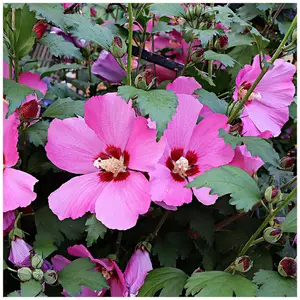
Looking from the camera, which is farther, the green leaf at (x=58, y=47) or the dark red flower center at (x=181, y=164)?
the green leaf at (x=58, y=47)

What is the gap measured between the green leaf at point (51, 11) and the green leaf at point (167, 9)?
149mm

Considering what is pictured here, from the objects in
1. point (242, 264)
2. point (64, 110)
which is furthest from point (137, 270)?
point (64, 110)

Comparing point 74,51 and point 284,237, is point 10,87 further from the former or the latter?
point 284,237

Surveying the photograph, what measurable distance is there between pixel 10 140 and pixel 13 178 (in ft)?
0.17

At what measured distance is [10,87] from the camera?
646 millimetres

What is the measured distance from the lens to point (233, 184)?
602 mm

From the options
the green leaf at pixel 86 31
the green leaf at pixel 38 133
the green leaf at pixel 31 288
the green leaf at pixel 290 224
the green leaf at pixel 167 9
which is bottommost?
the green leaf at pixel 31 288

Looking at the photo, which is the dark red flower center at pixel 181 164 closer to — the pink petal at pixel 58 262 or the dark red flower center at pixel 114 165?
the dark red flower center at pixel 114 165

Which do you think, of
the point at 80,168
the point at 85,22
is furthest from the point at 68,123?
the point at 85,22

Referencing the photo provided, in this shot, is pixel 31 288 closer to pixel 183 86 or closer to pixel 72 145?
pixel 72 145

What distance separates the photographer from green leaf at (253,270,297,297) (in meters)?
0.61

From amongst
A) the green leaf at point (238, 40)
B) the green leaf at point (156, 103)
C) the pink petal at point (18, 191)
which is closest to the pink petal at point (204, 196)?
the green leaf at point (156, 103)

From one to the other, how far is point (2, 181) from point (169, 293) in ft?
0.88

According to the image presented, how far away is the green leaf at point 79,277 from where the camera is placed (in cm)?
64
